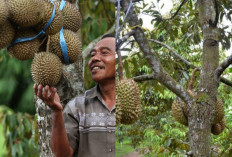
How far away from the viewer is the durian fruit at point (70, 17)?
12.4 inches

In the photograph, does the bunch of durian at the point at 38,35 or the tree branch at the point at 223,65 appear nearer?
the bunch of durian at the point at 38,35

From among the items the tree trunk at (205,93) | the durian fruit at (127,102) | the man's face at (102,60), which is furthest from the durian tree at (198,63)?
the man's face at (102,60)

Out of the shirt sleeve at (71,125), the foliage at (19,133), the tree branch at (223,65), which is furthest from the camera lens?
the tree branch at (223,65)

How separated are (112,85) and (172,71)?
0.82 meters

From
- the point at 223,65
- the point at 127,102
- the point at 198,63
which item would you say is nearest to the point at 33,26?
the point at 127,102

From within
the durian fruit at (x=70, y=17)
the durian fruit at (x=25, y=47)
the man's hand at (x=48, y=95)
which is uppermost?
the durian fruit at (x=70, y=17)

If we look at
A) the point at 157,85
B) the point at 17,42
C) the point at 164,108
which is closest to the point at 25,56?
the point at 17,42

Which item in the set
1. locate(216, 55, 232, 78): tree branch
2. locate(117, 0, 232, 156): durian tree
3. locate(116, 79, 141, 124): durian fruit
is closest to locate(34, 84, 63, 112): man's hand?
locate(116, 79, 141, 124): durian fruit

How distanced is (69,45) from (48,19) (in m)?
0.03

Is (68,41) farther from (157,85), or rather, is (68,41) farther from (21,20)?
(157,85)

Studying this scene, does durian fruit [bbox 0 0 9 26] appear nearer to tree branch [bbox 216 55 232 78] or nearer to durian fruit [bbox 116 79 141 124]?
durian fruit [bbox 116 79 141 124]

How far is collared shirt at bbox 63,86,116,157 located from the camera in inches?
14.7

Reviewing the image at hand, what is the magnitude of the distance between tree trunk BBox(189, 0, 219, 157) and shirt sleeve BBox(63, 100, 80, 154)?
2.25 feet

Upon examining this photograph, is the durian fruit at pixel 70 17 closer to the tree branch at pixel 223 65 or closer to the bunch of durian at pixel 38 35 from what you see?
the bunch of durian at pixel 38 35
